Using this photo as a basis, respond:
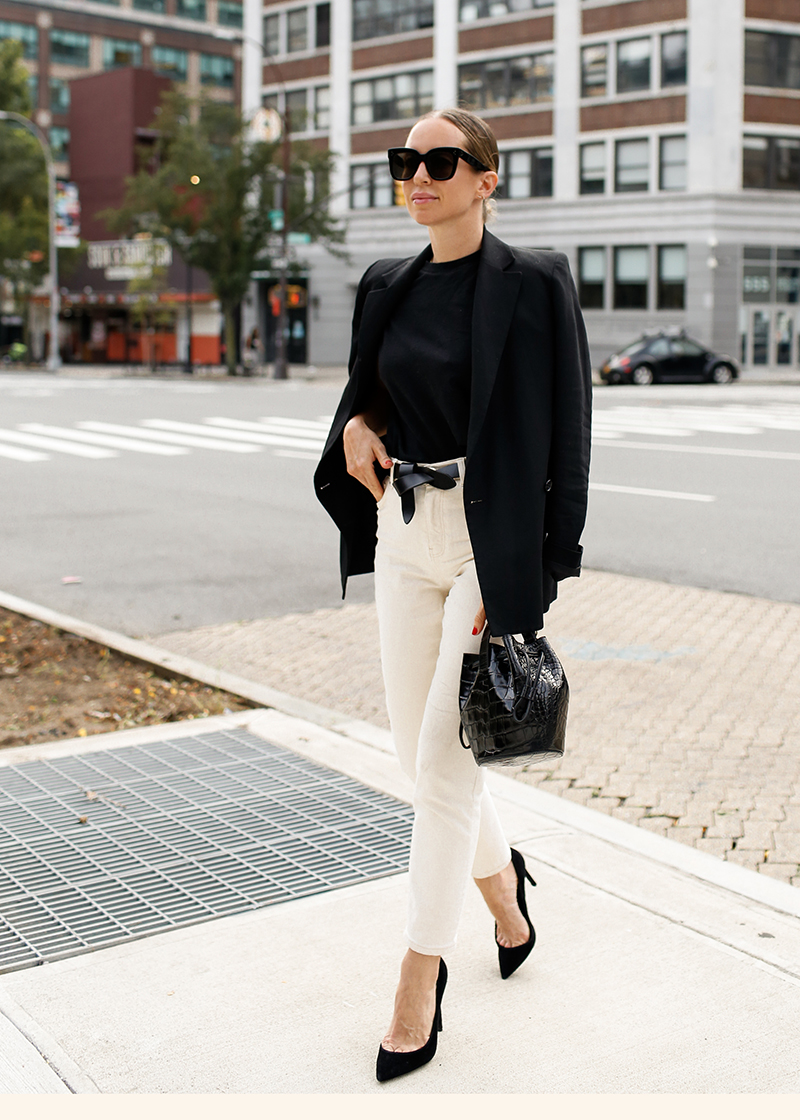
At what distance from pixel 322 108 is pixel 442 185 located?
188 ft

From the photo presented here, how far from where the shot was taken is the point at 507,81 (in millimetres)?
50312

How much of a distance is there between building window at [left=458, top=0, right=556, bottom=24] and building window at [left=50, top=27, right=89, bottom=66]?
40045mm

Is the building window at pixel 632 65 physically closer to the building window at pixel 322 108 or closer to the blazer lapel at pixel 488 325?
the building window at pixel 322 108

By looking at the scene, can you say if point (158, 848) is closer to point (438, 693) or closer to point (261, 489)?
point (438, 693)

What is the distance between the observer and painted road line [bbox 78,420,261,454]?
19.1 m

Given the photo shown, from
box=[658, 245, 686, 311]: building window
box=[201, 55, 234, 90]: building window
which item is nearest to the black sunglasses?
box=[658, 245, 686, 311]: building window

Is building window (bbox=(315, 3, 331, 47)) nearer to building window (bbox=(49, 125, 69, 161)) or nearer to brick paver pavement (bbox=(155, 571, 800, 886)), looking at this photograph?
building window (bbox=(49, 125, 69, 161))

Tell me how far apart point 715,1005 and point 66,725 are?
3.43 meters

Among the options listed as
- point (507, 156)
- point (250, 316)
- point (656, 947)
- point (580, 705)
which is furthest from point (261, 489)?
point (250, 316)

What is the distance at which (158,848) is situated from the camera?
14.3ft

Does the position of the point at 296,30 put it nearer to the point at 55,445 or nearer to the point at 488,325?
the point at 55,445

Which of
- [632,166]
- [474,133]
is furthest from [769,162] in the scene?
[474,133]

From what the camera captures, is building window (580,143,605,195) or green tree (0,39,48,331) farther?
green tree (0,39,48,331)

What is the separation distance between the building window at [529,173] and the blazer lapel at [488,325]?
48669 millimetres
